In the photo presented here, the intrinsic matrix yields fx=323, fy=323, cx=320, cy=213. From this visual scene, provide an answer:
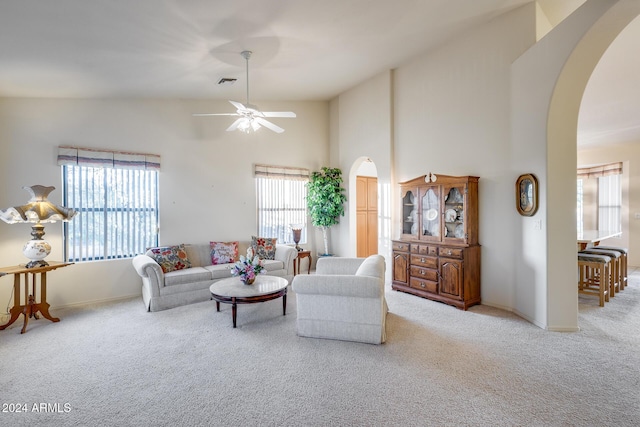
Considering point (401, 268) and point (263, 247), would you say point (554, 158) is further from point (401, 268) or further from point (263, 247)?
point (263, 247)

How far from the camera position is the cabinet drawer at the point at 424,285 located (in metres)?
4.46

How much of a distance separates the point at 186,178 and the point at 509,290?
5.03 m

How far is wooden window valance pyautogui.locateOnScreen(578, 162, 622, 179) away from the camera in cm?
738

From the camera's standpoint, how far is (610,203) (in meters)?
7.71

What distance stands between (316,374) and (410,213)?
122 inches

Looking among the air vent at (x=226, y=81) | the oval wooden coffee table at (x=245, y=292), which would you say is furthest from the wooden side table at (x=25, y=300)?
the air vent at (x=226, y=81)

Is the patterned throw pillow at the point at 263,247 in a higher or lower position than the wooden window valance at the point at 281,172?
lower

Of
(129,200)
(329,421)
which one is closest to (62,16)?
(129,200)

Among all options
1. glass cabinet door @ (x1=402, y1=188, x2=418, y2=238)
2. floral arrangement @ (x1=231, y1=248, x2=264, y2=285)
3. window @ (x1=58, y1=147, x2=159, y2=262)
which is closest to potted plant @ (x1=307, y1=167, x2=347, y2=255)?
glass cabinet door @ (x1=402, y1=188, x2=418, y2=238)

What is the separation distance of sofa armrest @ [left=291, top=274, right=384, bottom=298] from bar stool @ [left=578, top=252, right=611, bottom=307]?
3.24 metres

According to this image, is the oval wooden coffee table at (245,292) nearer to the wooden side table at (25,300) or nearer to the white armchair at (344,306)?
the white armchair at (344,306)

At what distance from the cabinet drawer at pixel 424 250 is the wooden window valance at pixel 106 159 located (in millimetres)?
4140

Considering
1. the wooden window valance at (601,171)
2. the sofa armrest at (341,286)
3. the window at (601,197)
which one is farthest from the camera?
the window at (601,197)

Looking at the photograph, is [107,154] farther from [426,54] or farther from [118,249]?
[426,54]
